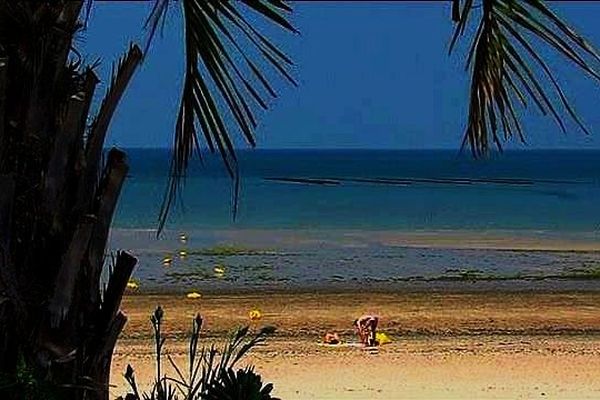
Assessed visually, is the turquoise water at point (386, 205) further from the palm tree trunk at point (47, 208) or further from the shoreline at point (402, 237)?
the palm tree trunk at point (47, 208)

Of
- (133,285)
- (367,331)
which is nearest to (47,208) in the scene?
(367,331)

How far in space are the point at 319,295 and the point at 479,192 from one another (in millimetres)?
44379

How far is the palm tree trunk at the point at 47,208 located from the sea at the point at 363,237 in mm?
307

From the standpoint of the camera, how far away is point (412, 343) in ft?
38.0

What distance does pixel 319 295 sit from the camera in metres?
17.0

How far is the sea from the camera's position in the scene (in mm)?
19406

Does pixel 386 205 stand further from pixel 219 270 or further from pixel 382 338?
pixel 382 338

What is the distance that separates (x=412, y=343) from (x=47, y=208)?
27.3 feet

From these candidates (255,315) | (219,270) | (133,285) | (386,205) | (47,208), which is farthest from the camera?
(386,205)

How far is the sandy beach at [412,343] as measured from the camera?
27.0 ft

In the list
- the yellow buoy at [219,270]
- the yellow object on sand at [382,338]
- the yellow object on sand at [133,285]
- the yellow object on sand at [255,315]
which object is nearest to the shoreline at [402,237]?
the yellow buoy at [219,270]

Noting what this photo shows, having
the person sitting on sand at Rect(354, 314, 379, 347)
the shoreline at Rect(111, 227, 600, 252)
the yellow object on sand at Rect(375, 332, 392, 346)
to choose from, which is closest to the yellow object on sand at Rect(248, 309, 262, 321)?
the yellow object on sand at Rect(375, 332, 392, 346)

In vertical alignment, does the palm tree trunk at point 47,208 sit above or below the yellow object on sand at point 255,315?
above

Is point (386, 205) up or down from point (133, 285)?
up
